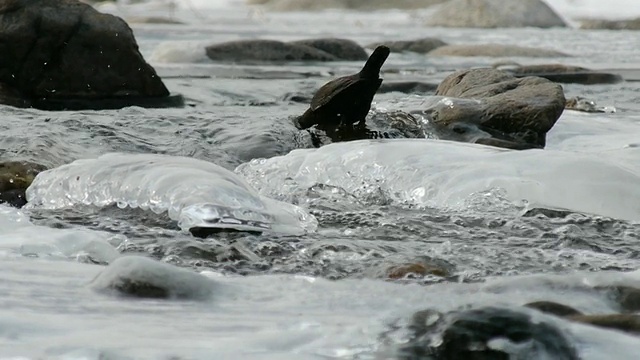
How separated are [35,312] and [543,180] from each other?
84.6 inches

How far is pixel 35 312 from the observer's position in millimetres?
2396

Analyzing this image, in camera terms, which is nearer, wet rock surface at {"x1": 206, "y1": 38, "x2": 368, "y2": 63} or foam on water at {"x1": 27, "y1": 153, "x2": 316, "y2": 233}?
foam on water at {"x1": 27, "y1": 153, "x2": 316, "y2": 233}

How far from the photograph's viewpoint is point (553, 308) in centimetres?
241

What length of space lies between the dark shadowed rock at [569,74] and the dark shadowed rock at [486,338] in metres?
7.19

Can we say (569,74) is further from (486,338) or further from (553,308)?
(486,338)

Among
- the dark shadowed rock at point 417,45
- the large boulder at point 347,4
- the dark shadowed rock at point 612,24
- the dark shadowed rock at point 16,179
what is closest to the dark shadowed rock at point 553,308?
the dark shadowed rock at point 16,179

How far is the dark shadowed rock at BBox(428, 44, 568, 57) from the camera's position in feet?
43.5

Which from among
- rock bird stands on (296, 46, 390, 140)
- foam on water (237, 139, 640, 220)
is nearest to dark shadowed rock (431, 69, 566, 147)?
rock bird stands on (296, 46, 390, 140)

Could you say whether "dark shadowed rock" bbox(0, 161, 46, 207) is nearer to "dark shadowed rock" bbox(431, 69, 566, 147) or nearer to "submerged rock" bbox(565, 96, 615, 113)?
"dark shadowed rock" bbox(431, 69, 566, 147)

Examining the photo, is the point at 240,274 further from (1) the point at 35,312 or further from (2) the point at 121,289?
(1) the point at 35,312

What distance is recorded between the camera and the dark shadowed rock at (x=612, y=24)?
64.8 ft

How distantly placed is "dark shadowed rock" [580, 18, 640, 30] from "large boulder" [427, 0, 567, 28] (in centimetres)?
70

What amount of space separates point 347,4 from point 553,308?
2976 centimetres

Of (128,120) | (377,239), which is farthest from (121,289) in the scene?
(128,120)
